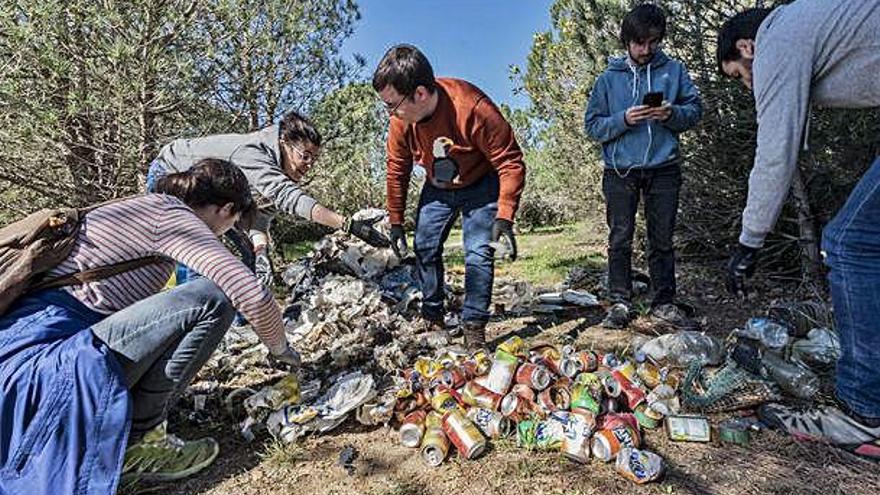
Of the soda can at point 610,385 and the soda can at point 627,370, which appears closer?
the soda can at point 610,385

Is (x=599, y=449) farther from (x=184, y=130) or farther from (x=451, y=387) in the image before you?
(x=184, y=130)

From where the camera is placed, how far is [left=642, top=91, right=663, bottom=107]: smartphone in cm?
299

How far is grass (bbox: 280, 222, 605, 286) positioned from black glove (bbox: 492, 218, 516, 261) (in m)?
2.08

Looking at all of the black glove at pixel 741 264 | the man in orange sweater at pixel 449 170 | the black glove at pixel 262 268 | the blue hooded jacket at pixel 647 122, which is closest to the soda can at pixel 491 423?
the man in orange sweater at pixel 449 170

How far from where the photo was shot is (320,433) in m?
2.20

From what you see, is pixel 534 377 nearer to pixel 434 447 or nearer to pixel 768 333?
pixel 434 447

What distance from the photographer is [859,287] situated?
6.03 feet

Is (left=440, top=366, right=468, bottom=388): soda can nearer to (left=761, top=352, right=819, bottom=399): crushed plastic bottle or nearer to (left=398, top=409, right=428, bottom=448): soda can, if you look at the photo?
(left=398, top=409, right=428, bottom=448): soda can

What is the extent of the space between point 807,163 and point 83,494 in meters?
3.95

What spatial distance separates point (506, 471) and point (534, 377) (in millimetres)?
404

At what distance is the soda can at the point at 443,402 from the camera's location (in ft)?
7.17

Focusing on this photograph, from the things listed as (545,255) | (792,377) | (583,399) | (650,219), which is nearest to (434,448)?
(583,399)

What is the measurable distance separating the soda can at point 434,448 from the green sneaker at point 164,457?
762 millimetres

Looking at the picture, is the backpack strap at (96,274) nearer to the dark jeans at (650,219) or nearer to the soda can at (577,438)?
the soda can at (577,438)
